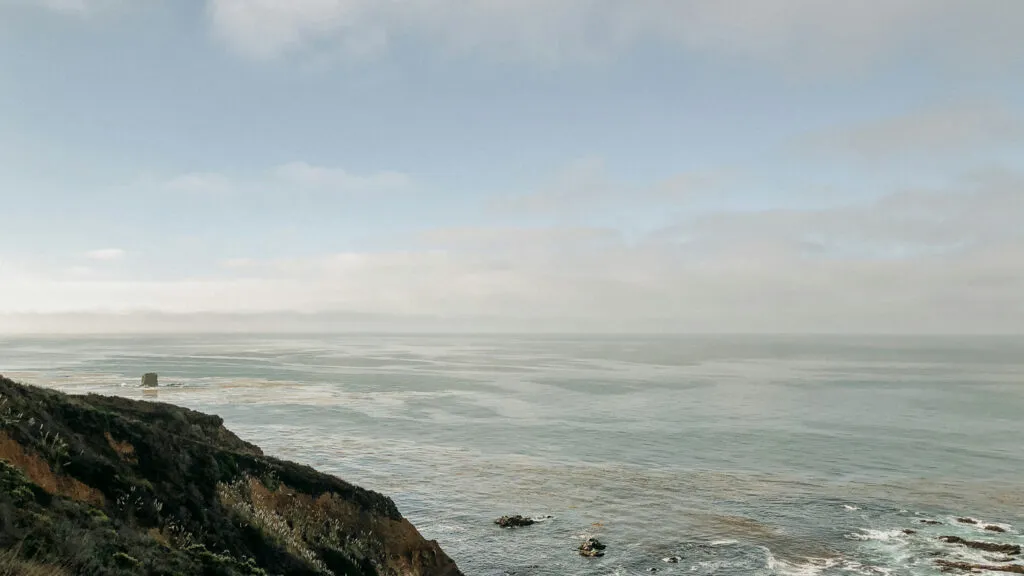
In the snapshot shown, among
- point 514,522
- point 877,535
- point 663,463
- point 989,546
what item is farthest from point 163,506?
point 663,463

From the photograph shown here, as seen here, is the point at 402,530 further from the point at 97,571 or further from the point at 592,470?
the point at 592,470

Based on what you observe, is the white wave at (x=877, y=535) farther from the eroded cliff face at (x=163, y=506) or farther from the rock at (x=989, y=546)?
the eroded cliff face at (x=163, y=506)

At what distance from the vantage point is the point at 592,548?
3266 centimetres

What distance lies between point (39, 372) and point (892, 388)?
167 m

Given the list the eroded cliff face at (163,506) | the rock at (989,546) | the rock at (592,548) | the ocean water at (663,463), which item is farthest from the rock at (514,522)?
the rock at (989,546)

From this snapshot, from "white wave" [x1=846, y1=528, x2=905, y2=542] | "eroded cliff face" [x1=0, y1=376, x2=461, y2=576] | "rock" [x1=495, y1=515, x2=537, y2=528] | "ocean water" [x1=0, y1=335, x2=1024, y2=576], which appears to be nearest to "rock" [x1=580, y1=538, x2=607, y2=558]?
"ocean water" [x1=0, y1=335, x2=1024, y2=576]

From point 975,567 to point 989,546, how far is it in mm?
3955

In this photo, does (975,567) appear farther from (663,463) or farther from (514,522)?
(663,463)

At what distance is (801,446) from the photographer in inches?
2456

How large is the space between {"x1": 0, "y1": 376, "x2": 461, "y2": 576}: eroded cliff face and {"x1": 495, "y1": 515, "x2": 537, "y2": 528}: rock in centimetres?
1228

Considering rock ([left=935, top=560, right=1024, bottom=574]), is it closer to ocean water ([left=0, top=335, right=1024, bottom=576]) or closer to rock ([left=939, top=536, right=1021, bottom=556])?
ocean water ([left=0, top=335, right=1024, bottom=576])

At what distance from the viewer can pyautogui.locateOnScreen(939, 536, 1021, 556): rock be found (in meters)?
32.9

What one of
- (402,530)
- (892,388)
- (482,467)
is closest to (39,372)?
(482,467)

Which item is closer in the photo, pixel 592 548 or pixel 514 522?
pixel 592 548
